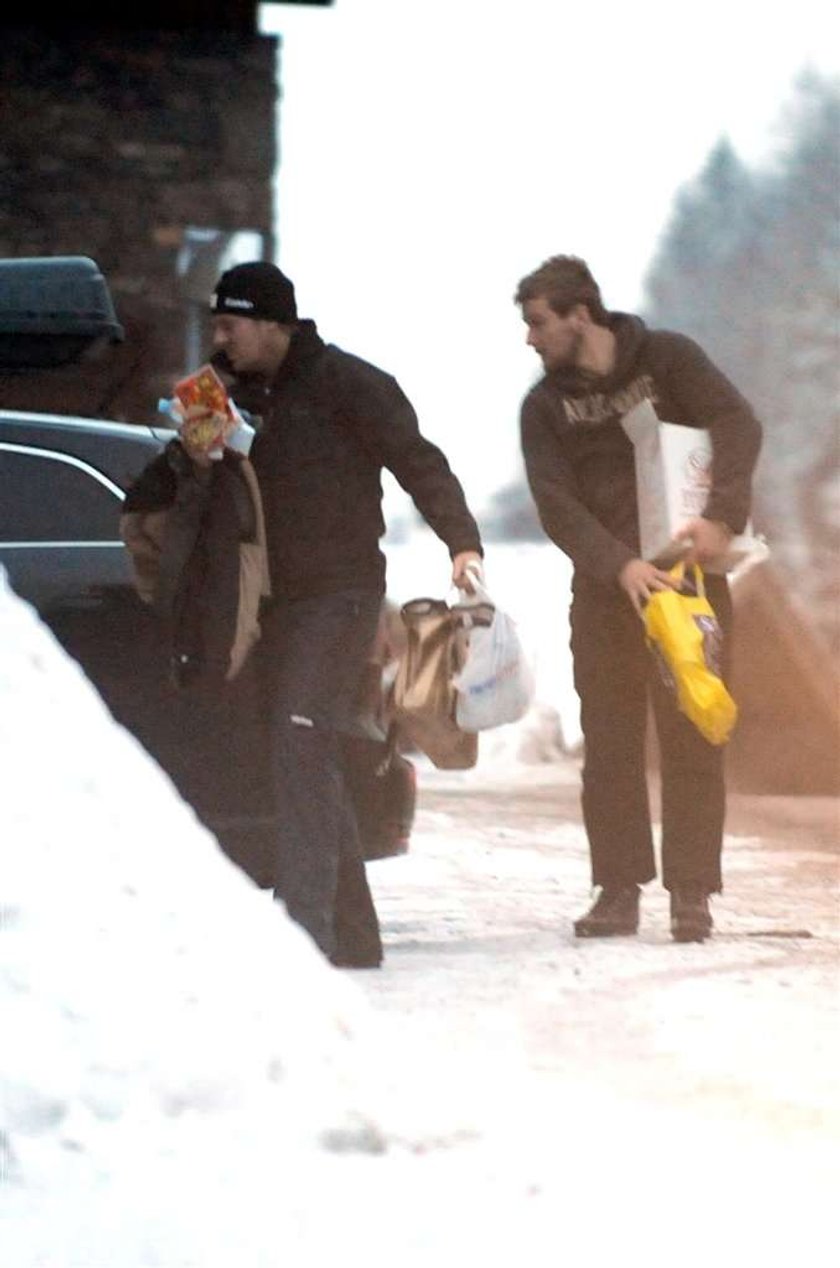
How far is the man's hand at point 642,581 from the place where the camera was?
6.81 meters

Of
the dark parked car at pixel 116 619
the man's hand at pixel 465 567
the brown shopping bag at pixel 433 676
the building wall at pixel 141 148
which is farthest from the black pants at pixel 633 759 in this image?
the building wall at pixel 141 148

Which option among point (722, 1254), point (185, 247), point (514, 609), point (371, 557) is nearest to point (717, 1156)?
point (722, 1254)

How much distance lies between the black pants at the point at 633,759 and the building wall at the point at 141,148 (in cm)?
1076

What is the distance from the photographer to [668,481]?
22.6ft

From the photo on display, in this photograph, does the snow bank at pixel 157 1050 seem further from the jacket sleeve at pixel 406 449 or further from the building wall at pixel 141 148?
the building wall at pixel 141 148

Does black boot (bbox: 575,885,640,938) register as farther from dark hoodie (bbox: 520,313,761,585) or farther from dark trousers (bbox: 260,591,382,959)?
dark trousers (bbox: 260,591,382,959)

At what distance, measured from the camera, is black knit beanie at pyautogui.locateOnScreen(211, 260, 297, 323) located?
6242 mm

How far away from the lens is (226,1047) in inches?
173

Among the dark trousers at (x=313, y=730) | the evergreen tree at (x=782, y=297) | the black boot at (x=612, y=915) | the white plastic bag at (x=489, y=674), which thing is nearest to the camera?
the dark trousers at (x=313, y=730)

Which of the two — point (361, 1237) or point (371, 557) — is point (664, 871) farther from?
point (361, 1237)

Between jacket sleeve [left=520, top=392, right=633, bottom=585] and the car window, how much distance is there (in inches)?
41.6

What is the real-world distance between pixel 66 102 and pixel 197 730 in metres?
12.0

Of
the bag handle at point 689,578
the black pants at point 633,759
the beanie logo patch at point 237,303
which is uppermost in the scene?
the beanie logo patch at point 237,303

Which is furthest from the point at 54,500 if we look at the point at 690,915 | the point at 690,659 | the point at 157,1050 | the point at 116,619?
the point at 157,1050
